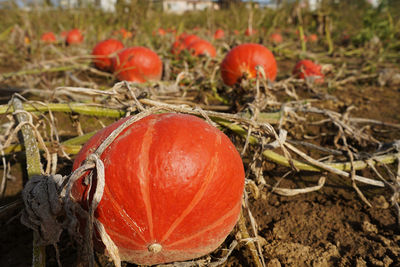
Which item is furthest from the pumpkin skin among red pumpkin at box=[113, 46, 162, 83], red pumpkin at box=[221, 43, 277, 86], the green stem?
red pumpkin at box=[113, 46, 162, 83]

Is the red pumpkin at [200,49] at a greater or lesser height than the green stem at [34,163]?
greater

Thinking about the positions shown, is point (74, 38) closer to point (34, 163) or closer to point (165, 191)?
point (34, 163)

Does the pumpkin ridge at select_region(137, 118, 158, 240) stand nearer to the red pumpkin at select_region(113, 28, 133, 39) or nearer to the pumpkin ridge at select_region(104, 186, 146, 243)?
the pumpkin ridge at select_region(104, 186, 146, 243)

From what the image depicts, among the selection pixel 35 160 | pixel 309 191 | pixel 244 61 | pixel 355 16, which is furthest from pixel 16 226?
pixel 355 16

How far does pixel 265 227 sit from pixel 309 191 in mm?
432

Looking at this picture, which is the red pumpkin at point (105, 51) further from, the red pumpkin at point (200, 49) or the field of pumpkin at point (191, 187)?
the field of pumpkin at point (191, 187)

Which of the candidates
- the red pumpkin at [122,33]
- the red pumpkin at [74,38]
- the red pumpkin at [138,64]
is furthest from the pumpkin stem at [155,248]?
the red pumpkin at [74,38]

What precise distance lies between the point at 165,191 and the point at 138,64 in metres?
2.72

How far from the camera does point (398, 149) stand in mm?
1922

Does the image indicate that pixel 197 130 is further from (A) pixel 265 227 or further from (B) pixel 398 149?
(B) pixel 398 149

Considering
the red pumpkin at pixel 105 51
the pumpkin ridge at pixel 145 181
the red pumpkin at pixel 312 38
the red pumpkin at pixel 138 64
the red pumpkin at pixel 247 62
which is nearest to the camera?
the pumpkin ridge at pixel 145 181

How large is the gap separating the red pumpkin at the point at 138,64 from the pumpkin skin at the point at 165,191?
250 centimetres

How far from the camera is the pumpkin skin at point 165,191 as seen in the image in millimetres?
995

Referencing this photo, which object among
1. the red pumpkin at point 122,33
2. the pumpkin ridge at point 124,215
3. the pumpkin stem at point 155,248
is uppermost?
the red pumpkin at point 122,33
